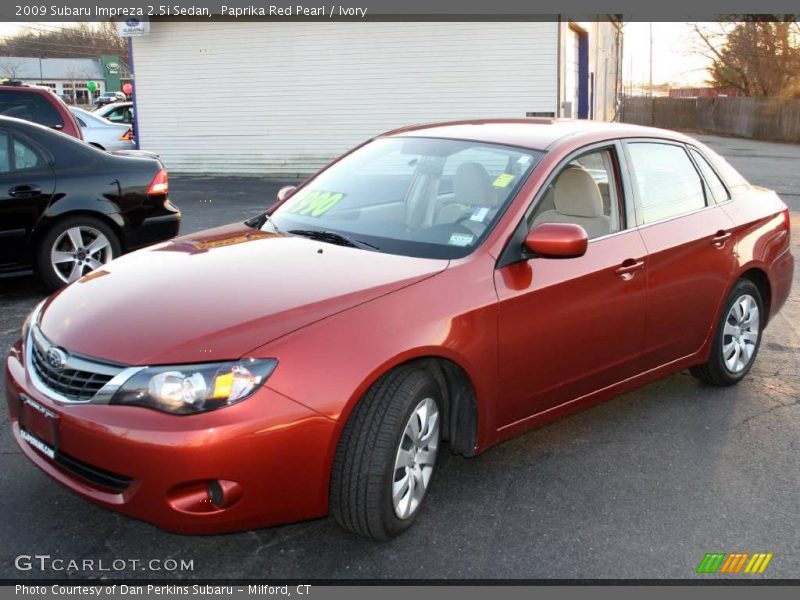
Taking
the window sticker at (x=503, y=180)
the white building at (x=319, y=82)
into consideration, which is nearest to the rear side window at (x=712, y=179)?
the window sticker at (x=503, y=180)

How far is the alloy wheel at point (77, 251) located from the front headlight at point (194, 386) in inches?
173

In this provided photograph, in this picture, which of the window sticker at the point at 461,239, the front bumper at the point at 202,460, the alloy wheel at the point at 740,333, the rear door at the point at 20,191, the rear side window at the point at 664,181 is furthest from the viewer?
the rear door at the point at 20,191

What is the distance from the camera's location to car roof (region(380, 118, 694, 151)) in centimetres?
426

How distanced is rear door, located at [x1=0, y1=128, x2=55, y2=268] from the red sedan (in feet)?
9.87

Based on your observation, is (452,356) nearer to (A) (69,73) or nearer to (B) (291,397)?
(B) (291,397)

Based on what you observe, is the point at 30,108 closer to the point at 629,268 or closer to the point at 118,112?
the point at 629,268

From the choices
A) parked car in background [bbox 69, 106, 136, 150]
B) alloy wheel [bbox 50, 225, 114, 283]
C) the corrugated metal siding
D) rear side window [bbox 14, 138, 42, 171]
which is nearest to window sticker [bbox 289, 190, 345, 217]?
alloy wheel [bbox 50, 225, 114, 283]

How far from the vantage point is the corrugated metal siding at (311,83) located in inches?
663

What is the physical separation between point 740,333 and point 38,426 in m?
4.01

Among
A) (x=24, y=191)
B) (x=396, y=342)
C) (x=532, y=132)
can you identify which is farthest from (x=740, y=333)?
(x=24, y=191)

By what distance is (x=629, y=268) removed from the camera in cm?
Result: 418

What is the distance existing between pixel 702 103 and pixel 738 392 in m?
42.7

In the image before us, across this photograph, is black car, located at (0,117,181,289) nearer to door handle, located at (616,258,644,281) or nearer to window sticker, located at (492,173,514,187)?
window sticker, located at (492,173,514,187)

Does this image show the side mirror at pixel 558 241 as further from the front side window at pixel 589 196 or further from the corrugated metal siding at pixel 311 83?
the corrugated metal siding at pixel 311 83
